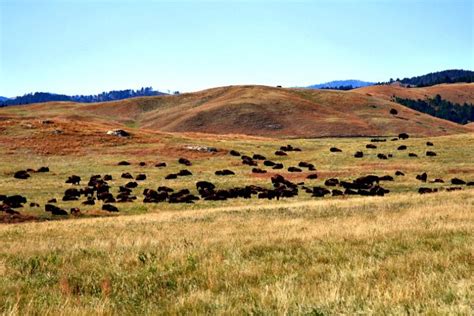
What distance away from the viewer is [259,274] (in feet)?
28.8

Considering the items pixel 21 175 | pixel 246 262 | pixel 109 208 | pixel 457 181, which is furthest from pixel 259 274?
pixel 21 175

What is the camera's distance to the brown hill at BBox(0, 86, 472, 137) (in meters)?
120

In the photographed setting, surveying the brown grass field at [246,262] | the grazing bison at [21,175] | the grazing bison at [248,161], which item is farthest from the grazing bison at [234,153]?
the brown grass field at [246,262]

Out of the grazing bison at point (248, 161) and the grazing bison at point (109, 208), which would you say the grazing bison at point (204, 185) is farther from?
the grazing bison at point (248, 161)

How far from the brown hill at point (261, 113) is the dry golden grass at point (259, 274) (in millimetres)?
100512

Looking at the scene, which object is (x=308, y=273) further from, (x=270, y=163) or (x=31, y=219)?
(x=270, y=163)

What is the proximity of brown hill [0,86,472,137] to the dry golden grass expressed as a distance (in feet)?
330

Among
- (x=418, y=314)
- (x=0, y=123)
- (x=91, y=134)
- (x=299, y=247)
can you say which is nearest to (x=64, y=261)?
(x=299, y=247)

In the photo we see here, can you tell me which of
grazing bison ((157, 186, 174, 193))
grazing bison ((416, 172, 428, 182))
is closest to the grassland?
grazing bison ((157, 186, 174, 193))

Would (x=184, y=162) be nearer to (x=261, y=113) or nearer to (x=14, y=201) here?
(x=14, y=201)

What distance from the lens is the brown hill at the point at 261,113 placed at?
120 meters

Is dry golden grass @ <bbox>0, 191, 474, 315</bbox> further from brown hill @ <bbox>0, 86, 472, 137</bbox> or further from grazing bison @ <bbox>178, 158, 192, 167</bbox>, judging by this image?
brown hill @ <bbox>0, 86, 472, 137</bbox>

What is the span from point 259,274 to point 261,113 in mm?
120479

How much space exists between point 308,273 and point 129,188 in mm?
36265
